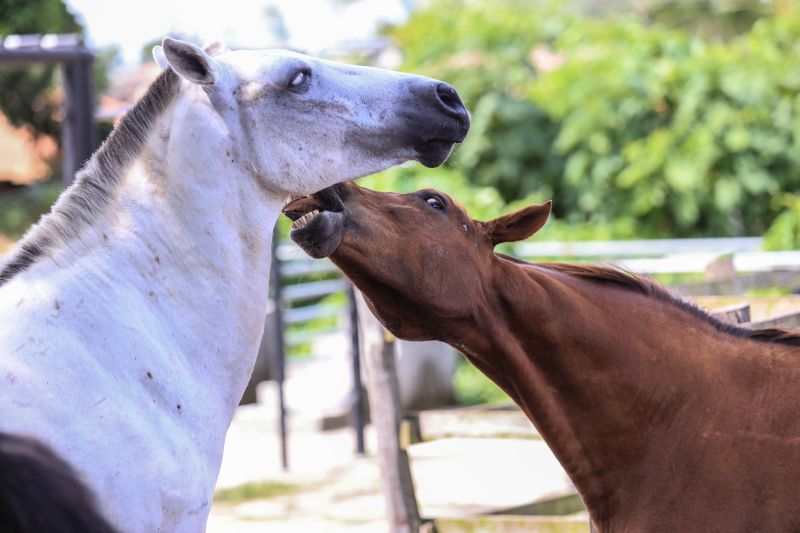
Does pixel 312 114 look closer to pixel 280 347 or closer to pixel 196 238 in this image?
pixel 196 238

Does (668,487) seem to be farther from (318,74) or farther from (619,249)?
(619,249)

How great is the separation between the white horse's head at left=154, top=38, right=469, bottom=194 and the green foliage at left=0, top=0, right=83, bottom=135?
15.5 meters

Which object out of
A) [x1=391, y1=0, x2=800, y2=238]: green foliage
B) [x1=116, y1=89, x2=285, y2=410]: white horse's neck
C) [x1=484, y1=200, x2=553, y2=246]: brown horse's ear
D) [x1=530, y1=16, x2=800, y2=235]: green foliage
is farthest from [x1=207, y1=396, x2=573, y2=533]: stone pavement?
[x1=530, y1=16, x2=800, y2=235]: green foliage

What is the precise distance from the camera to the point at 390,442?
167 inches

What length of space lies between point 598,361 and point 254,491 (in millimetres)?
5200

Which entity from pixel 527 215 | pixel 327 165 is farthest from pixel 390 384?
pixel 327 165

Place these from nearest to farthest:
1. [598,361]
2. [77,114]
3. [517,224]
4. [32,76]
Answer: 1. [598,361]
2. [517,224]
3. [77,114]
4. [32,76]

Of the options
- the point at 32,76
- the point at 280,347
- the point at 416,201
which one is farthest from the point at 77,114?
the point at 32,76

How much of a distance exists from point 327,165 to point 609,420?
101cm

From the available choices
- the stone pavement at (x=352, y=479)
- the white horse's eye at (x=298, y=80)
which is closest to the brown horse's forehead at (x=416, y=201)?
the white horse's eye at (x=298, y=80)

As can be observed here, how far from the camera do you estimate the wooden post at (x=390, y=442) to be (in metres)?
4.10

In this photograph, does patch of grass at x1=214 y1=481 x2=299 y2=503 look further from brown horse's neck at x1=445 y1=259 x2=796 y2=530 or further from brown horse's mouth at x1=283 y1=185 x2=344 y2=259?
brown horse's mouth at x1=283 y1=185 x2=344 y2=259

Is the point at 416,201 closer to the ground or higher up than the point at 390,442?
higher up

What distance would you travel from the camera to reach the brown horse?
2.61 meters
